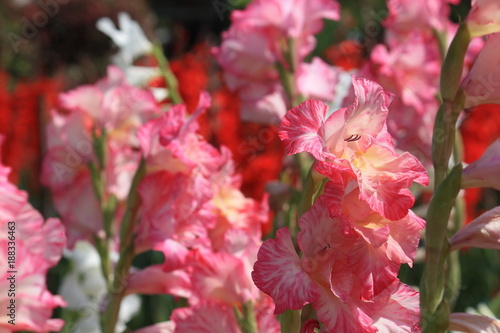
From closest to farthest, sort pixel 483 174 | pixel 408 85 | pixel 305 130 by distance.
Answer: pixel 305 130 < pixel 483 174 < pixel 408 85

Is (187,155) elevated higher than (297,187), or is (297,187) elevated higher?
(187,155)

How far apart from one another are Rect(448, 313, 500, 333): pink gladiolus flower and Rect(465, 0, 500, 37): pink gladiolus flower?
0.83 ft

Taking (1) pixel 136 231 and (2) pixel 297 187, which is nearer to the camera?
(1) pixel 136 231

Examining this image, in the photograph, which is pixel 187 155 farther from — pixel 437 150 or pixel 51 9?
pixel 51 9

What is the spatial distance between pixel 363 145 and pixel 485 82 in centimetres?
17

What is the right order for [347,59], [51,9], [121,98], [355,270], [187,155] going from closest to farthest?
1. [355,270]
2. [187,155]
3. [121,98]
4. [347,59]
5. [51,9]

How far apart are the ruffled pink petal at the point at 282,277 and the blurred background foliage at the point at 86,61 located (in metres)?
0.74

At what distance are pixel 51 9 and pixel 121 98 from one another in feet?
8.78

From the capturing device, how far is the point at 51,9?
3.58 metres

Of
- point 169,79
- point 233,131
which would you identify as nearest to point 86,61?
point 233,131

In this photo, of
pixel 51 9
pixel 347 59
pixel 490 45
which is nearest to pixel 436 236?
pixel 490 45

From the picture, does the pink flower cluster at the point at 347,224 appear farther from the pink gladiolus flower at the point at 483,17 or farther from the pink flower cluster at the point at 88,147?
the pink flower cluster at the point at 88,147

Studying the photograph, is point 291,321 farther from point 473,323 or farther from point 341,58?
point 341,58

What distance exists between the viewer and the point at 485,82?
2.13ft
